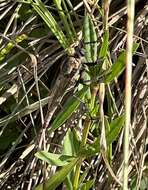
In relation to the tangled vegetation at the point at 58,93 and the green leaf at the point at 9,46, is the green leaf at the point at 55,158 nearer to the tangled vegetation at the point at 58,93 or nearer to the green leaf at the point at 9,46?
the tangled vegetation at the point at 58,93

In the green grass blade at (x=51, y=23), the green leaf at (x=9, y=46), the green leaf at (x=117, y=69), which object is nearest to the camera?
the green leaf at (x=117, y=69)

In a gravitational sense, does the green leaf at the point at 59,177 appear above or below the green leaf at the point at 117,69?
below

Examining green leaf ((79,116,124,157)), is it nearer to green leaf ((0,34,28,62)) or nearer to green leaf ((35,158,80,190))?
green leaf ((35,158,80,190))

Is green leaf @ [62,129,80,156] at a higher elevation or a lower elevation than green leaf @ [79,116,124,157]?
higher

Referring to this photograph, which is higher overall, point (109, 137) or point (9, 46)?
point (9, 46)

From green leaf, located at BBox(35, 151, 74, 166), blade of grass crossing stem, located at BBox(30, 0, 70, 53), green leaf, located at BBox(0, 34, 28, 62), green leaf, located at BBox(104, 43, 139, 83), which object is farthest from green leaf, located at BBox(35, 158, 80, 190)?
green leaf, located at BBox(0, 34, 28, 62)

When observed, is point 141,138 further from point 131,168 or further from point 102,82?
point 102,82

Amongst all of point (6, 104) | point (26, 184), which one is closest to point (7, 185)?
point (26, 184)

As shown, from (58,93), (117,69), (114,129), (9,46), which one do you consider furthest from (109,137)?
(9,46)

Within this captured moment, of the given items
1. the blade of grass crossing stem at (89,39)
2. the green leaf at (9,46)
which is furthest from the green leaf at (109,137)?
the green leaf at (9,46)

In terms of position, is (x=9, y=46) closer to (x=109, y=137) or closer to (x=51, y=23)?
(x=51, y=23)

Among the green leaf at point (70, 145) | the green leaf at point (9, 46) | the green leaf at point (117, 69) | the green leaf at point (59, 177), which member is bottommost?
the green leaf at point (59, 177)
